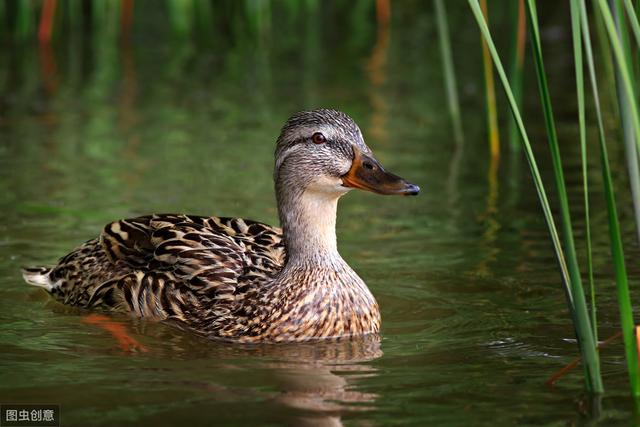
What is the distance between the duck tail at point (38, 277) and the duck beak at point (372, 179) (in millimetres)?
2358

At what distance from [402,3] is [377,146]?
415 inches

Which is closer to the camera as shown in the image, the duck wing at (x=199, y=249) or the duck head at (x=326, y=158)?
the duck head at (x=326, y=158)

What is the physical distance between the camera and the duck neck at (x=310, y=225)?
7.67 metres

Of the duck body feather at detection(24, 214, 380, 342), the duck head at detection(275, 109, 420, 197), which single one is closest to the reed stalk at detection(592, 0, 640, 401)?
the duck head at detection(275, 109, 420, 197)

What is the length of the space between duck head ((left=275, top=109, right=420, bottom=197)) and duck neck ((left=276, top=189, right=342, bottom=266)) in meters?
0.06

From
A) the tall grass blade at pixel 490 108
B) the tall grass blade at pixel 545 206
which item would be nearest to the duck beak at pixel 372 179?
the tall grass blade at pixel 545 206

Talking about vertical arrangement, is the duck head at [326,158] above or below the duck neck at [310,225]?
above

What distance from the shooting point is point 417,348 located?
23.5 feet

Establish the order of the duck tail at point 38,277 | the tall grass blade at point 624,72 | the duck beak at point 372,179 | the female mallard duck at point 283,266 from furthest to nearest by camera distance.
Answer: the duck tail at point 38,277 < the female mallard duck at point 283,266 < the duck beak at point 372,179 < the tall grass blade at point 624,72

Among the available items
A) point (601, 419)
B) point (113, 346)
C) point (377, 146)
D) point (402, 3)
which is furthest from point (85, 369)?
point (402, 3)

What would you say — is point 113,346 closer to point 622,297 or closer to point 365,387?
point 365,387

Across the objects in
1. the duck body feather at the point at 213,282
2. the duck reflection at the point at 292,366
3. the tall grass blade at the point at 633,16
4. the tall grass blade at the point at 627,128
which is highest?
the tall grass blade at the point at 633,16

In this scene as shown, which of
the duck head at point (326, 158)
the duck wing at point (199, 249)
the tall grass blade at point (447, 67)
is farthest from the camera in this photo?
the tall grass blade at point (447, 67)

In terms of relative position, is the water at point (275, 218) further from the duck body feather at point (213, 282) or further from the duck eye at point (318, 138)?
the duck eye at point (318, 138)
